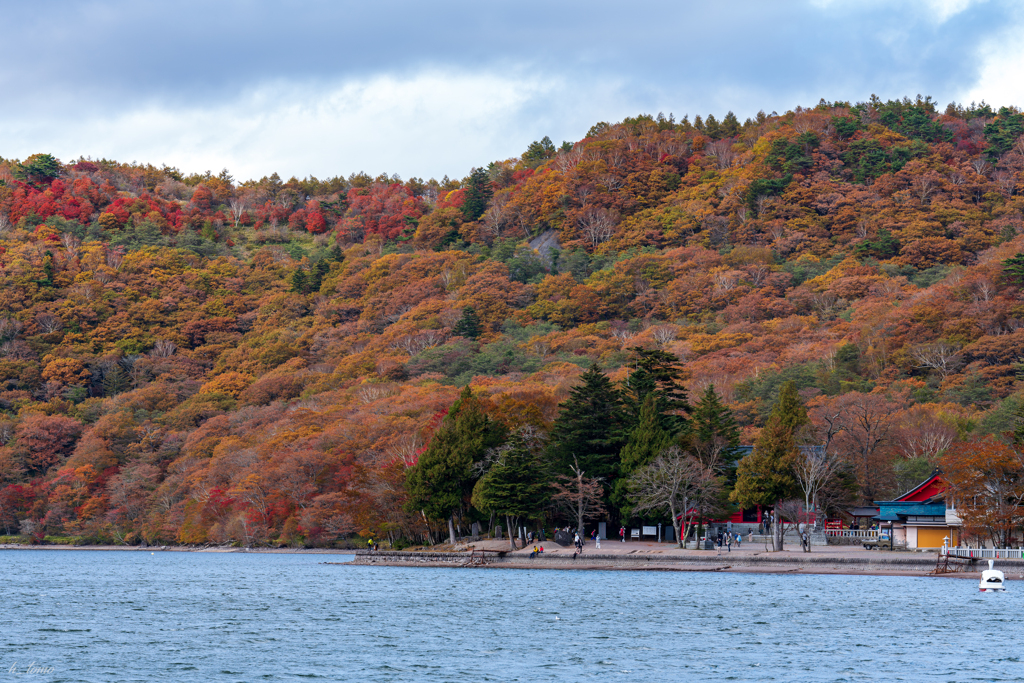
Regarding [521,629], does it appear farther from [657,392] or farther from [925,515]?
[657,392]

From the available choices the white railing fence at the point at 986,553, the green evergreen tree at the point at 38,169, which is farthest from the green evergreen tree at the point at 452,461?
the green evergreen tree at the point at 38,169

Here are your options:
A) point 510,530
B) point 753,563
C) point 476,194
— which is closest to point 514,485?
point 510,530

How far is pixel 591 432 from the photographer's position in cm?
5859

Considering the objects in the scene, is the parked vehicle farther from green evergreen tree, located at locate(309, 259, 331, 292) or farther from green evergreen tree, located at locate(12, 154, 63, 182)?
green evergreen tree, located at locate(12, 154, 63, 182)

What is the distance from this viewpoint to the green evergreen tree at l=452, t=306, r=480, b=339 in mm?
131875

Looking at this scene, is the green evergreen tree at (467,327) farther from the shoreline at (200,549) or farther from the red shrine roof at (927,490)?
the red shrine roof at (927,490)

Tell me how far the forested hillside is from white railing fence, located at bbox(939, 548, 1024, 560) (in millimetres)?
11019

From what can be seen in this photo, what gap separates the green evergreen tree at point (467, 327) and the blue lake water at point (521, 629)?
8081 centimetres

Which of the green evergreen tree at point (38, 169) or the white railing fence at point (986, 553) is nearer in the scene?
the white railing fence at point (986, 553)

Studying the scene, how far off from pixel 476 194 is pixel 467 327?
166ft

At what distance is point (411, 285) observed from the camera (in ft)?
492

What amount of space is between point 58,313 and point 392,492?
9405 centimetres

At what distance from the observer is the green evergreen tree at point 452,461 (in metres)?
58.9

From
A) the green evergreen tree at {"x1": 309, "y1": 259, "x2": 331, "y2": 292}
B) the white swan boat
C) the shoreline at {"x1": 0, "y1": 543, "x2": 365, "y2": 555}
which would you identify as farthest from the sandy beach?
the green evergreen tree at {"x1": 309, "y1": 259, "x2": 331, "y2": 292}
